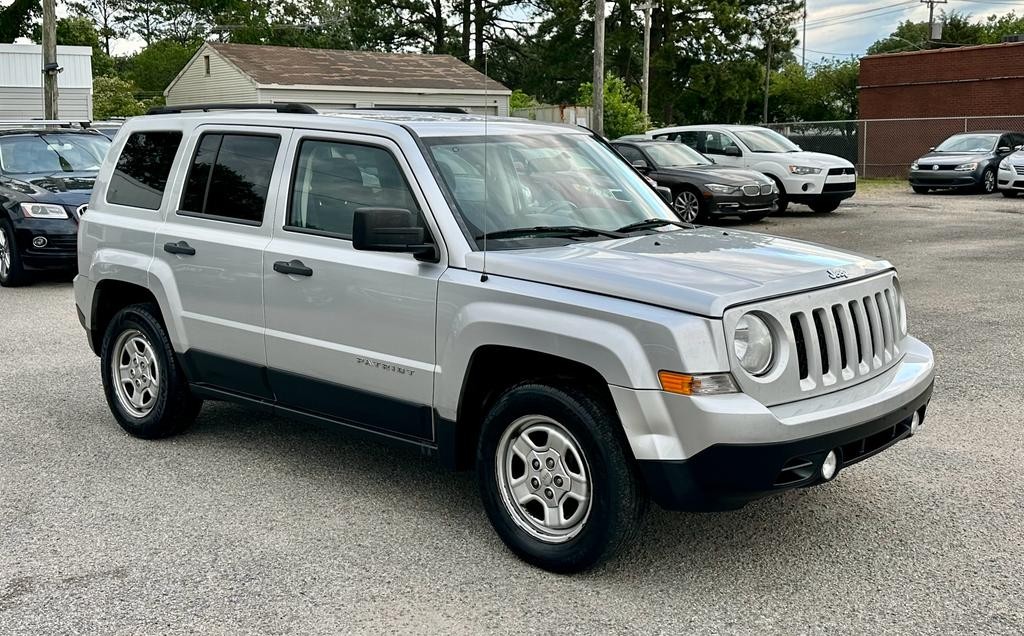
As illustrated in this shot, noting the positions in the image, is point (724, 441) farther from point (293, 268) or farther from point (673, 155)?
point (673, 155)

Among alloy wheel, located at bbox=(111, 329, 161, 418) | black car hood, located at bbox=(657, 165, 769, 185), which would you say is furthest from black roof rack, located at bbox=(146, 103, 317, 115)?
black car hood, located at bbox=(657, 165, 769, 185)

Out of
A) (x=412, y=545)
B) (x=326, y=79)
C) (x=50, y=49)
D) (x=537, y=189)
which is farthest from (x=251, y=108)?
(x=326, y=79)

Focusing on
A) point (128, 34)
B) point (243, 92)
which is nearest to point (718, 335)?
point (243, 92)

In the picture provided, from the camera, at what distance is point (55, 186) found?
1338 cm

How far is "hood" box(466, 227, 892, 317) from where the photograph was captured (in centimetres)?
407

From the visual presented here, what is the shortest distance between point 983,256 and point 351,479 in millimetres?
11487

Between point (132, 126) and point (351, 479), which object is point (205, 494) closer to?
point (351, 479)

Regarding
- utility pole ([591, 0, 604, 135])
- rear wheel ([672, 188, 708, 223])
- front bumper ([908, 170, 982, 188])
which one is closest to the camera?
rear wheel ([672, 188, 708, 223])

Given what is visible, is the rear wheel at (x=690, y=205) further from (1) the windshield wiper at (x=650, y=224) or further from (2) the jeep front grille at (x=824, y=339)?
(2) the jeep front grille at (x=824, y=339)

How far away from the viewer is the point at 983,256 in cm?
1455

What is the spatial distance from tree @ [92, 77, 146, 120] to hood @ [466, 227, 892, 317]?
41.5 m

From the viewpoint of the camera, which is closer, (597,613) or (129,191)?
(597,613)

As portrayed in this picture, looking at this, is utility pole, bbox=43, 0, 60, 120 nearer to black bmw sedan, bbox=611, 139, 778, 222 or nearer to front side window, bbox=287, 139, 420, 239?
black bmw sedan, bbox=611, 139, 778, 222

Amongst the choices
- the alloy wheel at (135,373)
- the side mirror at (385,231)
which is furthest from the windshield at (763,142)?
the side mirror at (385,231)
